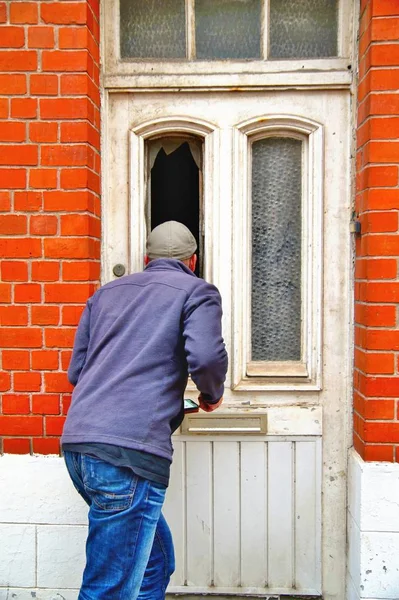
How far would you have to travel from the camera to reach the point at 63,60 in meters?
2.76

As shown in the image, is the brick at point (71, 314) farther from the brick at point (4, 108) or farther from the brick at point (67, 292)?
the brick at point (4, 108)

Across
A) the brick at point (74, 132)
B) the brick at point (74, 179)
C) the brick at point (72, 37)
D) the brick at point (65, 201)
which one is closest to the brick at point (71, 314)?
the brick at point (65, 201)

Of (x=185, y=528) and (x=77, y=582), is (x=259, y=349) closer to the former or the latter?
(x=185, y=528)

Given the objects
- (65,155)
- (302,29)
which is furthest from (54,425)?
(302,29)

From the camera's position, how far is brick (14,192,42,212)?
278 cm

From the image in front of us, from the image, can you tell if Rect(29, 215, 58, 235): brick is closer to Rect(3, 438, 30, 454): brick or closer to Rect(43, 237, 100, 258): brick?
Rect(43, 237, 100, 258): brick

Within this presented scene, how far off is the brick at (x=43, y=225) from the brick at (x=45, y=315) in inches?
13.9

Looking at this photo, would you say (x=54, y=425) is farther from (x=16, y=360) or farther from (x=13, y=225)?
(x=13, y=225)

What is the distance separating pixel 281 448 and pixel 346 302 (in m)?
0.81

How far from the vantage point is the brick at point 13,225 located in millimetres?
2789

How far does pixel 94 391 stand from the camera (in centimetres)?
229

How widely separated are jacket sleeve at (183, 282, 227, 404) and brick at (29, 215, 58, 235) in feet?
2.87

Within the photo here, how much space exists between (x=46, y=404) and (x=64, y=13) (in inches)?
71.9

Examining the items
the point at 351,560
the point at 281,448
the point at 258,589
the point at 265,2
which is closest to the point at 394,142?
the point at 265,2
